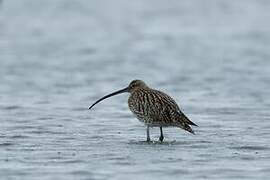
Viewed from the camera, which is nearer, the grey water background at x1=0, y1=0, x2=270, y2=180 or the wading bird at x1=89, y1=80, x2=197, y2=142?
the grey water background at x1=0, y1=0, x2=270, y2=180

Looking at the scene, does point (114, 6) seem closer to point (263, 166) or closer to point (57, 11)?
point (57, 11)

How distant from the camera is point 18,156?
41.1 feet

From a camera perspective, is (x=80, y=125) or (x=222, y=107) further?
(x=222, y=107)

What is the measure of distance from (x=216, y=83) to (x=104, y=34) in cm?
1131

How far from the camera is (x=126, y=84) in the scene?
21141 mm

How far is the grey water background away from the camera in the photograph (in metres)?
12.2

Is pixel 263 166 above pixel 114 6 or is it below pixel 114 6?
below

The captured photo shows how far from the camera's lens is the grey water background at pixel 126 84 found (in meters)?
12.2

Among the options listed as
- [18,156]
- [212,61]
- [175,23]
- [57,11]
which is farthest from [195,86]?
[57,11]

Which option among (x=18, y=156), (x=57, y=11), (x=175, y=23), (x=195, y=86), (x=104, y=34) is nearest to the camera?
(x=18, y=156)

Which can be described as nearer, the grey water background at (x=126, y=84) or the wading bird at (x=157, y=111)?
the grey water background at (x=126, y=84)

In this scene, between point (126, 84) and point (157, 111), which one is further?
point (126, 84)

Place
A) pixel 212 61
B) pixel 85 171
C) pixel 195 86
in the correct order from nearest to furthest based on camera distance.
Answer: pixel 85 171 → pixel 195 86 → pixel 212 61

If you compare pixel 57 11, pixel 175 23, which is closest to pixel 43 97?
pixel 175 23
